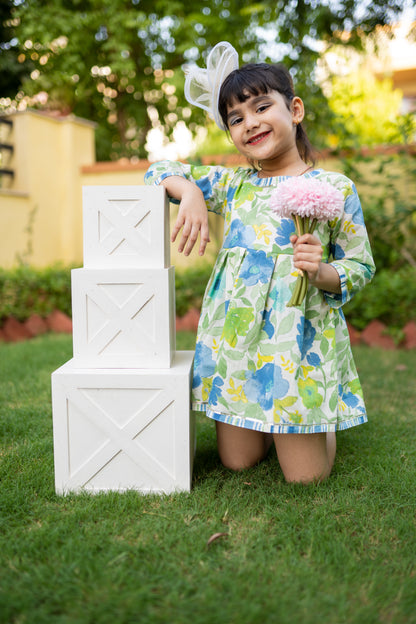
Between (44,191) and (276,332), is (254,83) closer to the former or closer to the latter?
(276,332)

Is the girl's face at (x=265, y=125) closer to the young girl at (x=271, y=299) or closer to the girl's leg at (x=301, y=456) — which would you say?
the young girl at (x=271, y=299)

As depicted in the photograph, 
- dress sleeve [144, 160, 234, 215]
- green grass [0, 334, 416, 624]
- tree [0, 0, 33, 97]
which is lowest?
green grass [0, 334, 416, 624]

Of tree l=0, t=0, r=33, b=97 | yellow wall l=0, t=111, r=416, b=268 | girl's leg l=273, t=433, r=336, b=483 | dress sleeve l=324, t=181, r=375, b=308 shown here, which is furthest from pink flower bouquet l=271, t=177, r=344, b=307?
tree l=0, t=0, r=33, b=97

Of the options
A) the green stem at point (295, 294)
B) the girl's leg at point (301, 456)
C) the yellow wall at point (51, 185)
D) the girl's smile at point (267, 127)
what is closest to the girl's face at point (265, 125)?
the girl's smile at point (267, 127)

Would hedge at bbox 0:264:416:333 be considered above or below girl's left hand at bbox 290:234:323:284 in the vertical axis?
below

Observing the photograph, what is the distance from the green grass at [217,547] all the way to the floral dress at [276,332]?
0.82 ft

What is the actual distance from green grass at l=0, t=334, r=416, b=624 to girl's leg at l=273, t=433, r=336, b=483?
47 mm

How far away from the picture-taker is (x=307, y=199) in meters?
1.51

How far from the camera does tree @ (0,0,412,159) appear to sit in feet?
Result: 15.3

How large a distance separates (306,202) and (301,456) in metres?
0.88

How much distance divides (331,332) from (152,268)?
26.2 inches

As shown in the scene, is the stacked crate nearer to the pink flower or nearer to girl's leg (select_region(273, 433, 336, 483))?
girl's leg (select_region(273, 433, 336, 483))

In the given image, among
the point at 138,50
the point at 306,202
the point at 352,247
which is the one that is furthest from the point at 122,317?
the point at 138,50

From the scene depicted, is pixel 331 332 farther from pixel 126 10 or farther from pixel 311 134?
pixel 126 10
